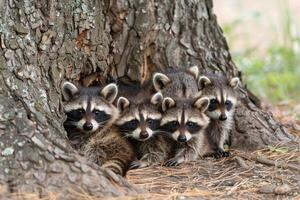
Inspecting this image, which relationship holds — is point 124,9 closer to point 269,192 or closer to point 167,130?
point 167,130

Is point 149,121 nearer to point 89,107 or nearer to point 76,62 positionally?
point 89,107

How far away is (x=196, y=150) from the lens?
6.09m

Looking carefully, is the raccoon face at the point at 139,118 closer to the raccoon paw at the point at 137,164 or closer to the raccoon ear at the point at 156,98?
the raccoon ear at the point at 156,98

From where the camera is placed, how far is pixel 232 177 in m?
5.37

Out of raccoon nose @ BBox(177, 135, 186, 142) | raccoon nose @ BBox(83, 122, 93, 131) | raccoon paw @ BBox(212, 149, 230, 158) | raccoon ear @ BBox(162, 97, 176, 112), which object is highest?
raccoon ear @ BBox(162, 97, 176, 112)

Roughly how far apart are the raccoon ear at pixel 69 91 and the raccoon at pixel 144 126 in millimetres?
441

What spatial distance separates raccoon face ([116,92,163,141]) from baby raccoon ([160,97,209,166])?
9 centimetres

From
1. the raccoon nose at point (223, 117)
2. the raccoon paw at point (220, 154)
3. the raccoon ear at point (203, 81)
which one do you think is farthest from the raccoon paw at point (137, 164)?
the raccoon ear at point (203, 81)

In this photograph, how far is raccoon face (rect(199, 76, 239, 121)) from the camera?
6387mm

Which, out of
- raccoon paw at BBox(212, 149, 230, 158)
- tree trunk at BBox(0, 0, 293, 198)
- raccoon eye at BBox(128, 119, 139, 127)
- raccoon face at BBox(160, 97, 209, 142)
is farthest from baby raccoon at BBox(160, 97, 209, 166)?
tree trunk at BBox(0, 0, 293, 198)

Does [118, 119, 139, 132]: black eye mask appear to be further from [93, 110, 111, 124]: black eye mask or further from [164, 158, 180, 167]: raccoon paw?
[164, 158, 180, 167]: raccoon paw

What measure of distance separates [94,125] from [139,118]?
1.37 ft

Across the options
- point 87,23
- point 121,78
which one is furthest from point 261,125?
point 87,23

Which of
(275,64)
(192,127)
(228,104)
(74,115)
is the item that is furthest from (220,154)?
(275,64)
